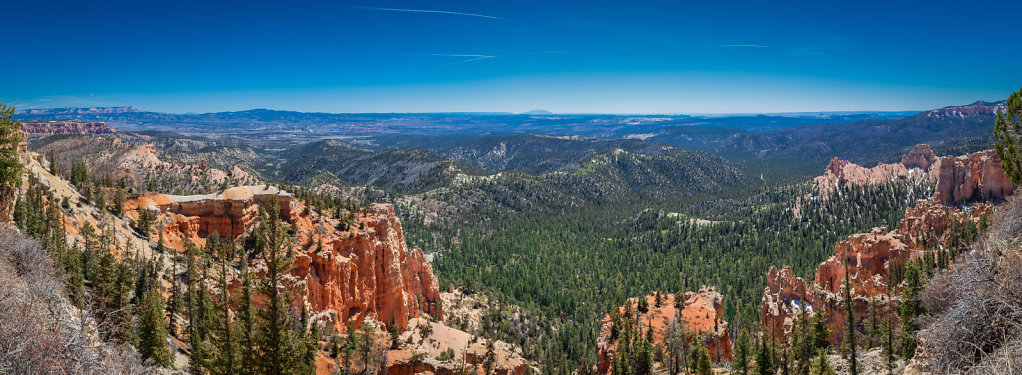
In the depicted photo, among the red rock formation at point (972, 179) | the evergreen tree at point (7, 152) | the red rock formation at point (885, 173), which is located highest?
the evergreen tree at point (7, 152)

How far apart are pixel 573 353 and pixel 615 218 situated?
117699mm

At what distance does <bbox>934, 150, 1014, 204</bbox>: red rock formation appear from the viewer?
92.2 meters

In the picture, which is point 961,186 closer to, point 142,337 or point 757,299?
Answer: point 757,299

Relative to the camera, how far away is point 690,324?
59.7 m

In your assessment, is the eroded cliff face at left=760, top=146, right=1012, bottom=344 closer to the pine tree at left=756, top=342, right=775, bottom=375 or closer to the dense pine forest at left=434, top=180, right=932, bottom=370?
the dense pine forest at left=434, top=180, right=932, bottom=370

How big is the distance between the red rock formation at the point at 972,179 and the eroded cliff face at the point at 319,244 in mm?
101062

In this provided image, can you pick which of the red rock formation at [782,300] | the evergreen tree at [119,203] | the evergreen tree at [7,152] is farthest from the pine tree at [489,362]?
the evergreen tree at [119,203]

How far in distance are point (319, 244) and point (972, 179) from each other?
117038 millimetres

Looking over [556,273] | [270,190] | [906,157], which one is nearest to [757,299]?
[556,273]

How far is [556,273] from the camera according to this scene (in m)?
124

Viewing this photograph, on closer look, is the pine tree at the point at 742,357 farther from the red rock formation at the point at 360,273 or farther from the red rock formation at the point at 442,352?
the red rock formation at the point at 360,273

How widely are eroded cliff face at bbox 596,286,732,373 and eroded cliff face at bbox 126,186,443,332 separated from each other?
901 inches

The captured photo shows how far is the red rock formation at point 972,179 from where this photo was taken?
92.2 m

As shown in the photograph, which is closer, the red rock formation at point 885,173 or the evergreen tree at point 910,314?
the evergreen tree at point 910,314
